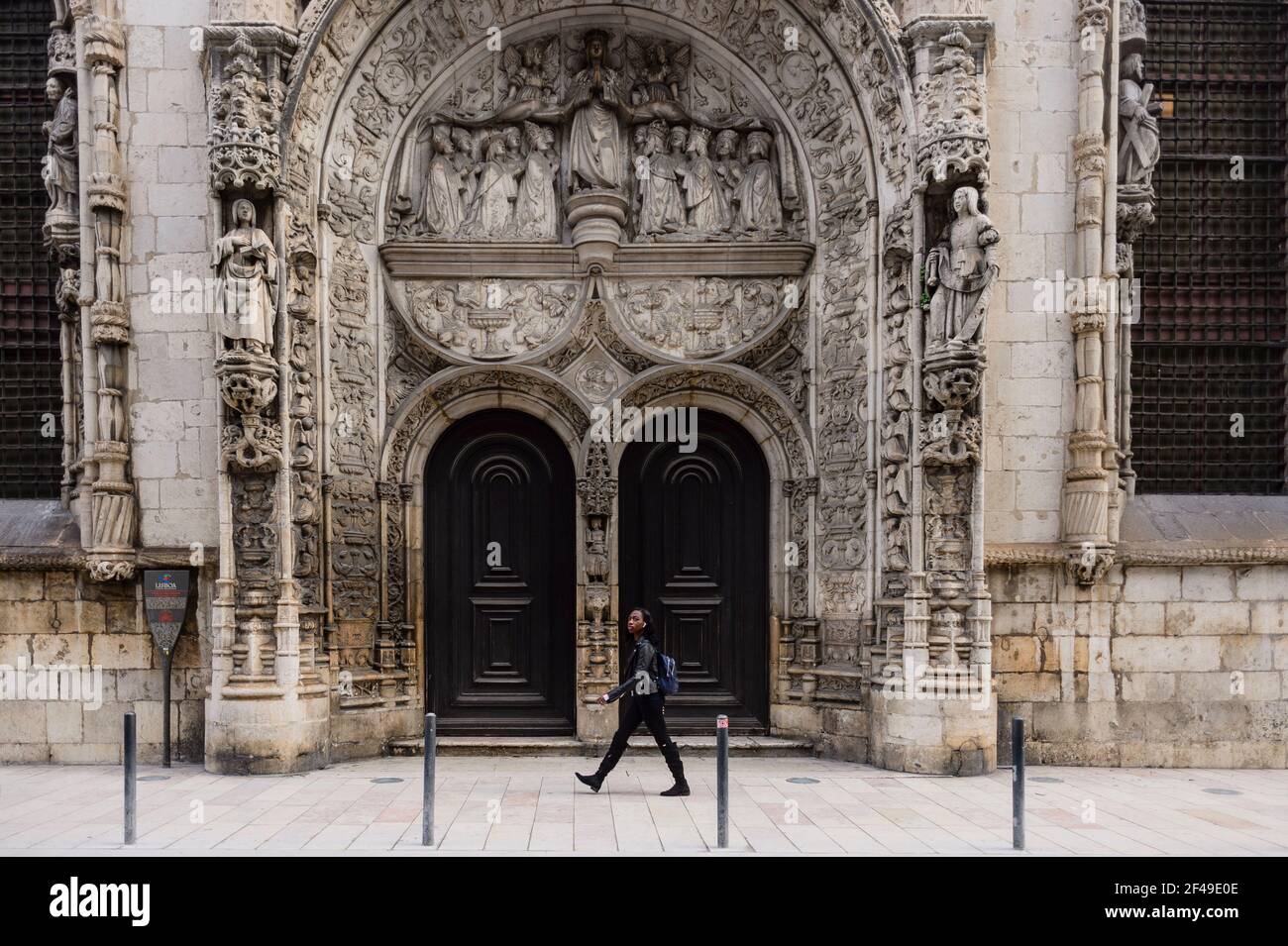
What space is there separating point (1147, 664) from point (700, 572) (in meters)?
4.92

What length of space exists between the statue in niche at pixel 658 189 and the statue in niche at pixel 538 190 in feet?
3.40

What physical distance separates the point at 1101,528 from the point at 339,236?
883 cm

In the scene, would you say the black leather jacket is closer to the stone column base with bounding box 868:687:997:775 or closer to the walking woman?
the walking woman

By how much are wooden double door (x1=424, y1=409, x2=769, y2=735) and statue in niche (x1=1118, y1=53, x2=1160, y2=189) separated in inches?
203

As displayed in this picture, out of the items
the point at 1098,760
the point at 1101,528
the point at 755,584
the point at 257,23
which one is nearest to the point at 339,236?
the point at 257,23

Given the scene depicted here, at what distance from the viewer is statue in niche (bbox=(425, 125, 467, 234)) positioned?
11.8 meters

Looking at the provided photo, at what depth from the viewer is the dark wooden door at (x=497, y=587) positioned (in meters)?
11.7

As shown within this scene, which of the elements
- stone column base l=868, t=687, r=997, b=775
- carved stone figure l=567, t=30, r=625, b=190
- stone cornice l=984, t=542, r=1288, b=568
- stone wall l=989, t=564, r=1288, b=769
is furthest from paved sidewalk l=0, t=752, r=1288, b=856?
carved stone figure l=567, t=30, r=625, b=190

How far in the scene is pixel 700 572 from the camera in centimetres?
1184

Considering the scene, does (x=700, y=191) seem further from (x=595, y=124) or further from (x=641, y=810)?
(x=641, y=810)

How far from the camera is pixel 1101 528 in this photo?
1059 cm

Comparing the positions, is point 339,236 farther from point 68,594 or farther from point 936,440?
point 936,440

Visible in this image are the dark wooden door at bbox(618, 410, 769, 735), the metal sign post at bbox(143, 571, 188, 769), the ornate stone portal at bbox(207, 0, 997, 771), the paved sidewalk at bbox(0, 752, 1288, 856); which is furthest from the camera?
the dark wooden door at bbox(618, 410, 769, 735)

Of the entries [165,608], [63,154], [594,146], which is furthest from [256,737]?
[594,146]
